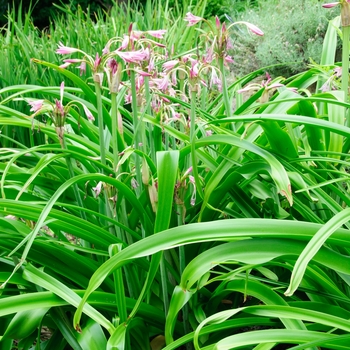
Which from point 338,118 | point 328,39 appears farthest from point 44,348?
point 328,39

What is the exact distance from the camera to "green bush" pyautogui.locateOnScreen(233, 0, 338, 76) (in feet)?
16.4

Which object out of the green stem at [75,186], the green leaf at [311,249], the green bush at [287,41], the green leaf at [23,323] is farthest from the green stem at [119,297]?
→ the green bush at [287,41]

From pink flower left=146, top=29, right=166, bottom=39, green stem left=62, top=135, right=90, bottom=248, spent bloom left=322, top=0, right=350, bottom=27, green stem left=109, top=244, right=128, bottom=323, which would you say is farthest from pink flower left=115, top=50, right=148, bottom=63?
spent bloom left=322, top=0, right=350, bottom=27

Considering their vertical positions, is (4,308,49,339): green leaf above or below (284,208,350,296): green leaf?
below

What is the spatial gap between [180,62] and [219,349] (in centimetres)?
81

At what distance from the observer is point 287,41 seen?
522 cm

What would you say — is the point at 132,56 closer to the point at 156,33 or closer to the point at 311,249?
the point at 156,33

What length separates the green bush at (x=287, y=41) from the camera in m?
5.00

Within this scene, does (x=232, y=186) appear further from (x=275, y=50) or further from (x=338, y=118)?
(x=275, y=50)

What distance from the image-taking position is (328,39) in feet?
6.67

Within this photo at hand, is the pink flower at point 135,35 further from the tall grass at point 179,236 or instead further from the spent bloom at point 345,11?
the spent bloom at point 345,11

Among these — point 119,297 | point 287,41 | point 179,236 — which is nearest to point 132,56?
point 179,236

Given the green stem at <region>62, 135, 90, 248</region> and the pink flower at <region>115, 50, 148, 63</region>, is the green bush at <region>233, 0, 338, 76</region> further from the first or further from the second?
the pink flower at <region>115, 50, 148, 63</region>

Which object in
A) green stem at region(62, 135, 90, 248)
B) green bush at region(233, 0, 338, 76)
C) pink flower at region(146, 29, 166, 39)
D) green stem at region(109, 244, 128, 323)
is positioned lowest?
green bush at region(233, 0, 338, 76)
